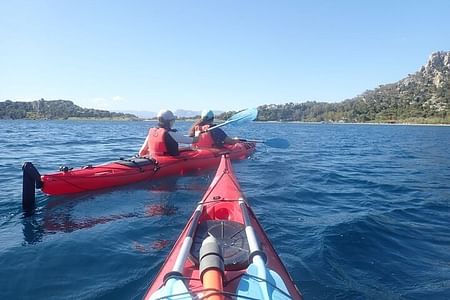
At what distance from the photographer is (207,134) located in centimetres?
1189

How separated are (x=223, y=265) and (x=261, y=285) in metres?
0.32

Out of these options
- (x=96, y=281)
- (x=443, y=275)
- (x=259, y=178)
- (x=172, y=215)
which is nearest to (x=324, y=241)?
(x=443, y=275)

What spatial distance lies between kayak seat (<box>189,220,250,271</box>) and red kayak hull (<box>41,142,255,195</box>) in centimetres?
450

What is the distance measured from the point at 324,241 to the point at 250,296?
10.3 ft

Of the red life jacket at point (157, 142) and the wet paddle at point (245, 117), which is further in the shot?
the wet paddle at point (245, 117)

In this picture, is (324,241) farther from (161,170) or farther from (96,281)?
(161,170)

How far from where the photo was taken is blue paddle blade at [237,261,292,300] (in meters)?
2.32

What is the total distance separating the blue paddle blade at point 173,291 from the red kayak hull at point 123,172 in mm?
5685

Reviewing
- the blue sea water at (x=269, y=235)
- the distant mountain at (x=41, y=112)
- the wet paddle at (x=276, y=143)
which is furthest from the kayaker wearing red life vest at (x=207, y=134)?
the distant mountain at (x=41, y=112)

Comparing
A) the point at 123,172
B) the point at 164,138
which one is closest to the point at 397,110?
the point at 164,138

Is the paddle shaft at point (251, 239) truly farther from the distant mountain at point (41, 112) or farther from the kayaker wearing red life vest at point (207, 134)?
the distant mountain at point (41, 112)

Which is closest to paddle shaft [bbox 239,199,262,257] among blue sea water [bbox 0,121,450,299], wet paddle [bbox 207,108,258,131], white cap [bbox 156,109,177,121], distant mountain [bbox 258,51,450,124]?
blue sea water [bbox 0,121,450,299]

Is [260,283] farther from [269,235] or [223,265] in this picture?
[269,235]

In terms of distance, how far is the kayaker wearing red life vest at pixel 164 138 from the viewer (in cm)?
940
